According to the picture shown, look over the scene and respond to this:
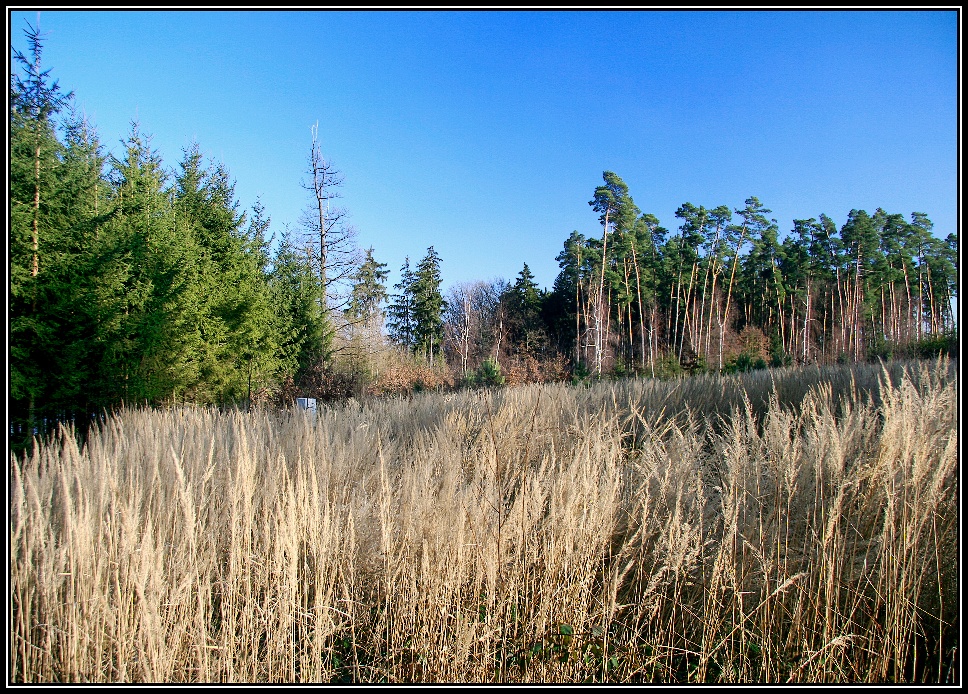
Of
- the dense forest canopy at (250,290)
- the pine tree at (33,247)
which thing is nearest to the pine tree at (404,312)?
the dense forest canopy at (250,290)

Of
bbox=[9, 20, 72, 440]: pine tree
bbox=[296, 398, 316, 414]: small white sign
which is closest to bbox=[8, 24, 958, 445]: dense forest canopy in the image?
bbox=[9, 20, 72, 440]: pine tree

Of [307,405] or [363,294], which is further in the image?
[363,294]

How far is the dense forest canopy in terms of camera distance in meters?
10.9

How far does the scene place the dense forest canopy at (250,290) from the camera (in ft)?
35.8

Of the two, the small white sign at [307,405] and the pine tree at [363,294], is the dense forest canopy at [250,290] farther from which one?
the small white sign at [307,405]

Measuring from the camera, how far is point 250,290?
52.4ft

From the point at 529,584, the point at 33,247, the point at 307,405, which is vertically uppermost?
the point at 33,247

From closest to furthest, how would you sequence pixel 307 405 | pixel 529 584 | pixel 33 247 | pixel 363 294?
pixel 529 584 < pixel 307 405 < pixel 33 247 < pixel 363 294

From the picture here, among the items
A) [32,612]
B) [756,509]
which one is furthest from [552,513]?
[32,612]

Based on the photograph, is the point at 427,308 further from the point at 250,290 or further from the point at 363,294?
the point at 250,290

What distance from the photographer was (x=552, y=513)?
2.78 m

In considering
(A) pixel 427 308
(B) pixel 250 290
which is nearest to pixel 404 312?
(A) pixel 427 308

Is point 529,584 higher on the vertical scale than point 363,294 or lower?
lower

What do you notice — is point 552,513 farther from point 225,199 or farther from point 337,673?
point 225,199
